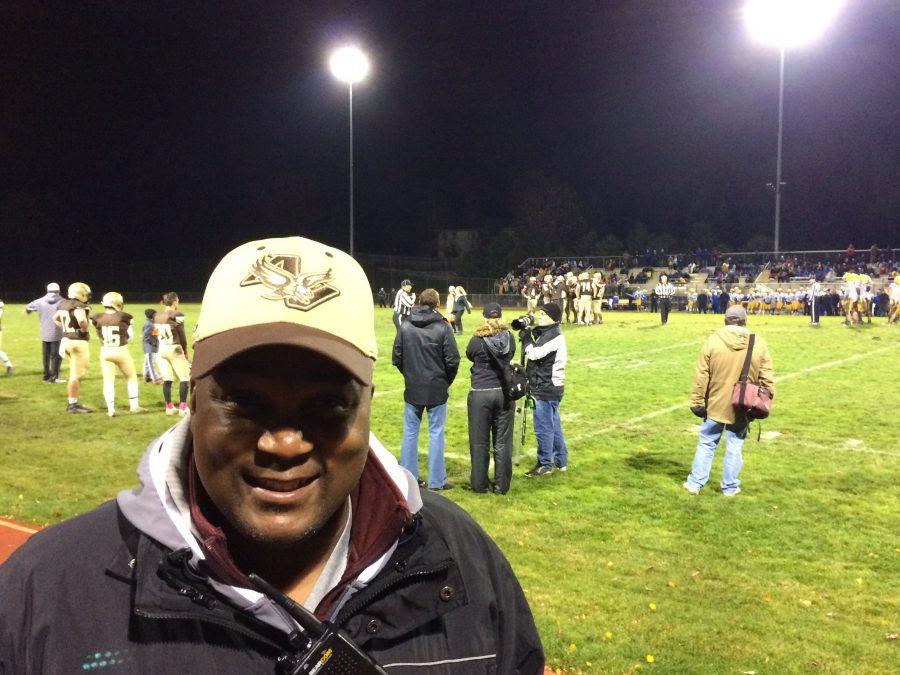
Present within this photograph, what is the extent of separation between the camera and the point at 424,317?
8.02 metres

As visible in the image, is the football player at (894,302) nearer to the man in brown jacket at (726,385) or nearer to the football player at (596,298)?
the football player at (596,298)

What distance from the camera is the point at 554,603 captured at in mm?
5395

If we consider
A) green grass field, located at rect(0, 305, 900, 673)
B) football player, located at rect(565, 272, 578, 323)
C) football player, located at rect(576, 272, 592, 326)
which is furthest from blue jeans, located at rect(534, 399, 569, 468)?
football player, located at rect(565, 272, 578, 323)

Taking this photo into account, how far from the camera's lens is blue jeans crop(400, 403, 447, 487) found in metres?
8.09

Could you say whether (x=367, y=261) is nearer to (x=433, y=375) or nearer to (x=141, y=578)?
(x=433, y=375)

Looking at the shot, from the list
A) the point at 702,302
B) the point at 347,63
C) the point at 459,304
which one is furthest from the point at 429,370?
the point at 347,63

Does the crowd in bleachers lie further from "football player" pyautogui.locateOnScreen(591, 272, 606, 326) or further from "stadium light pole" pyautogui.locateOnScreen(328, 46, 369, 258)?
"stadium light pole" pyautogui.locateOnScreen(328, 46, 369, 258)

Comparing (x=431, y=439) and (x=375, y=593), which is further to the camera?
(x=431, y=439)

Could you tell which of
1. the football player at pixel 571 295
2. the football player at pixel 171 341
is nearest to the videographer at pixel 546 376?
the football player at pixel 171 341

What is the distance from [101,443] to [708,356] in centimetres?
788

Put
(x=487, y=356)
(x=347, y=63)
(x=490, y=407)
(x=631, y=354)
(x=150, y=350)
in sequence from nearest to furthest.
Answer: (x=487, y=356) < (x=490, y=407) < (x=150, y=350) < (x=631, y=354) < (x=347, y=63)

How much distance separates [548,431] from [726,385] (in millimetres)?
2090

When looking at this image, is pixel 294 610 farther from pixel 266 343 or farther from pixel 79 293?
pixel 79 293

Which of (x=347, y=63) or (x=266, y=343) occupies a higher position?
(x=347, y=63)
